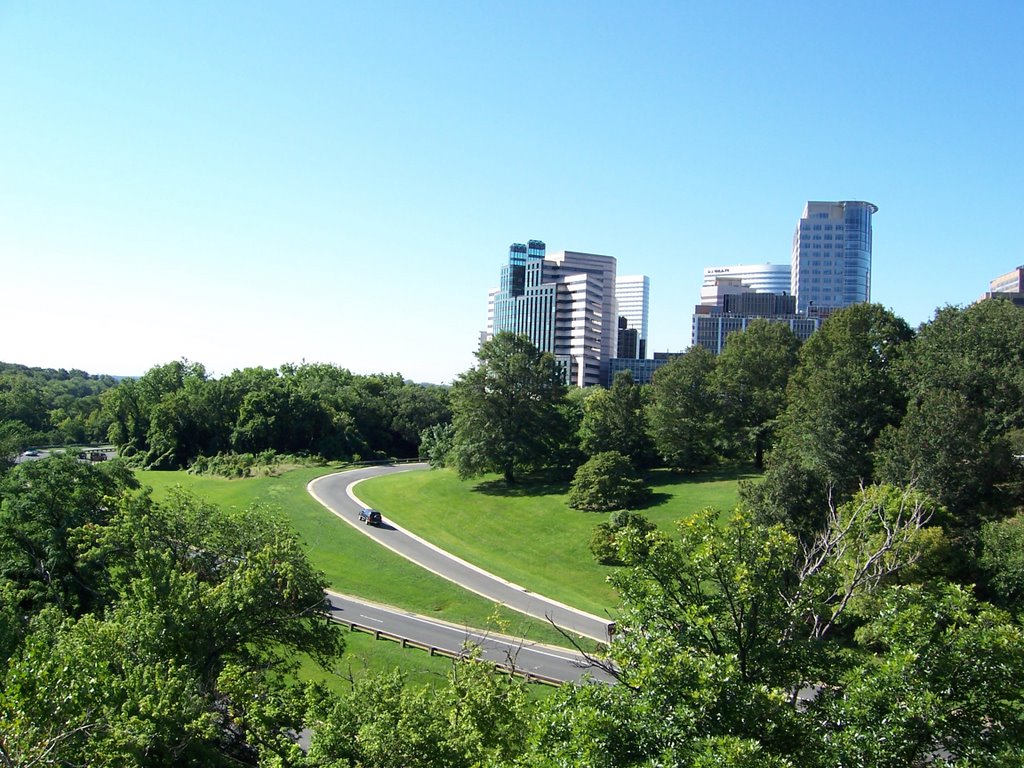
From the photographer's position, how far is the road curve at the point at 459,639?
93.4 feet

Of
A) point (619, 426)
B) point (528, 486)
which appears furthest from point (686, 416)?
point (528, 486)

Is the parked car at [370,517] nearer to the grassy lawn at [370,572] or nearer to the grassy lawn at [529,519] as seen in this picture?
the grassy lawn at [370,572]

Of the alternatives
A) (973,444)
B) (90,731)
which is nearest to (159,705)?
(90,731)

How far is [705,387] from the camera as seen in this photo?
191ft

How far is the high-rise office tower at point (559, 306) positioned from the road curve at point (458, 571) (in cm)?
8509

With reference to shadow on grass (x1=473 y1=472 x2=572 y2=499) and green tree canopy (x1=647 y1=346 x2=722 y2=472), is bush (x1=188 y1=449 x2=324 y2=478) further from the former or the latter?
green tree canopy (x1=647 y1=346 x2=722 y2=472)

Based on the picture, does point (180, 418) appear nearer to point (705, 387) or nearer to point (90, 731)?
point (705, 387)

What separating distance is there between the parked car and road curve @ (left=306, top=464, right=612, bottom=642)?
1.59ft

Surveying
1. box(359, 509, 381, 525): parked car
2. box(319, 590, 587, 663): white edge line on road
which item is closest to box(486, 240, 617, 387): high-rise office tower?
box(359, 509, 381, 525): parked car

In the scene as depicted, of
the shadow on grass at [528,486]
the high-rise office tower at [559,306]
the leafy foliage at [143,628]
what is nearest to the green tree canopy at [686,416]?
the shadow on grass at [528,486]

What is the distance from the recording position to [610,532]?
43.8 m

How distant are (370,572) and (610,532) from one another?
586 inches

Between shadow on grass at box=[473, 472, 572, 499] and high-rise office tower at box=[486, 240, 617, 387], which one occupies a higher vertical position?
high-rise office tower at box=[486, 240, 617, 387]

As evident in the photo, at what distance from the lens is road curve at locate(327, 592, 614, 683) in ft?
93.4
